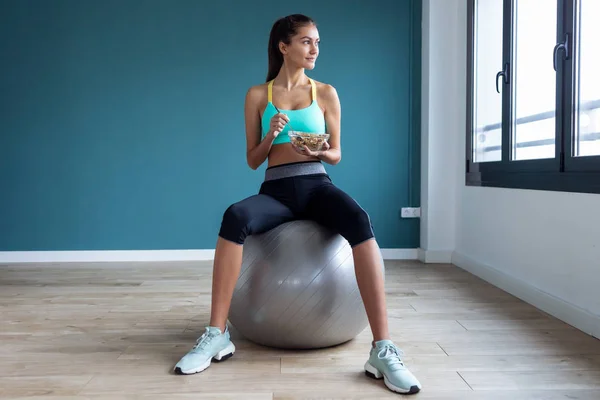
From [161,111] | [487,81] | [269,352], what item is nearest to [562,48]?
[487,81]

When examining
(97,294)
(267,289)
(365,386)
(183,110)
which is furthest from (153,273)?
(365,386)

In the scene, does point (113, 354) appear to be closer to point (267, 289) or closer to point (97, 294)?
point (267, 289)

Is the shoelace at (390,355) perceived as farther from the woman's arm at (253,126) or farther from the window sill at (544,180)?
the window sill at (544,180)

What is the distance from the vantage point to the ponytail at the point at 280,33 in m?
1.97

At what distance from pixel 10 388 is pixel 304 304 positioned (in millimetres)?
877

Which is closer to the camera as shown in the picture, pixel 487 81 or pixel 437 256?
pixel 487 81

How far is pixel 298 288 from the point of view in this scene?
5.71 ft

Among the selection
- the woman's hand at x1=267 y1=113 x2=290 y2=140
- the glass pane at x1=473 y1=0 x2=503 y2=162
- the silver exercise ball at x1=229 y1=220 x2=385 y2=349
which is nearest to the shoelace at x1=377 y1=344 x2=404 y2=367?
the silver exercise ball at x1=229 y1=220 x2=385 y2=349

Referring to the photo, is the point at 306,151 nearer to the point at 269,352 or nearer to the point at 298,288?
the point at 298,288

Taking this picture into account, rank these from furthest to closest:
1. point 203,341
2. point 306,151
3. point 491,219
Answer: point 491,219 < point 306,151 < point 203,341

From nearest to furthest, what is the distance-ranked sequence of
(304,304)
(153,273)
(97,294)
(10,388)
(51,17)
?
(10,388)
(304,304)
(97,294)
(153,273)
(51,17)

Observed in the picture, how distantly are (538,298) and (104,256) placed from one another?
290 centimetres

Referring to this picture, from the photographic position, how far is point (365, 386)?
5.12ft

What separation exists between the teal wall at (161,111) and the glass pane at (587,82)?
1696mm
